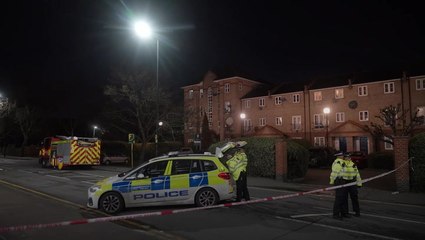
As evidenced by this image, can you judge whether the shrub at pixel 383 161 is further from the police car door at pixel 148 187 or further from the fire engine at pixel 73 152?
the police car door at pixel 148 187

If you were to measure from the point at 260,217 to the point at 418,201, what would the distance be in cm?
635

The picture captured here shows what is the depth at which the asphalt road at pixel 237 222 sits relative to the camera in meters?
7.74

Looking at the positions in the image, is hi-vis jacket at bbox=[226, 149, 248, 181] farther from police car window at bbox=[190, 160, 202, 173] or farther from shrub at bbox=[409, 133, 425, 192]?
shrub at bbox=[409, 133, 425, 192]

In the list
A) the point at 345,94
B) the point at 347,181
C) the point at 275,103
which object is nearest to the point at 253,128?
the point at 275,103

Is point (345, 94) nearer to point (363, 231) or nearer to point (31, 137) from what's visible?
point (363, 231)

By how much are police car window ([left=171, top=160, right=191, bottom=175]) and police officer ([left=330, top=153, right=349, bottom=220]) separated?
3.84 meters

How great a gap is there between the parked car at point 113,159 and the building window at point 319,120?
24.0 metres

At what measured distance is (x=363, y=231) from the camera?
8031mm

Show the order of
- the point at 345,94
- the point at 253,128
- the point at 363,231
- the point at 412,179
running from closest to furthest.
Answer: the point at 363,231 → the point at 412,179 → the point at 345,94 → the point at 253,128

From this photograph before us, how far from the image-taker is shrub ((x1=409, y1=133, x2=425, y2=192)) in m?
14.3

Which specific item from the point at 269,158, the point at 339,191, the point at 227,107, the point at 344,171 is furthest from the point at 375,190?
the point at 227,107

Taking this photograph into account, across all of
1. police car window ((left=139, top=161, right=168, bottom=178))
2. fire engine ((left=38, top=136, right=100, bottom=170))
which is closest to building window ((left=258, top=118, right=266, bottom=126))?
fire engine ((left=38, top=136, right=100, bottom=170))

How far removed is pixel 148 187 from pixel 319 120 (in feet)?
135

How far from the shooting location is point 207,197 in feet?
34.8
